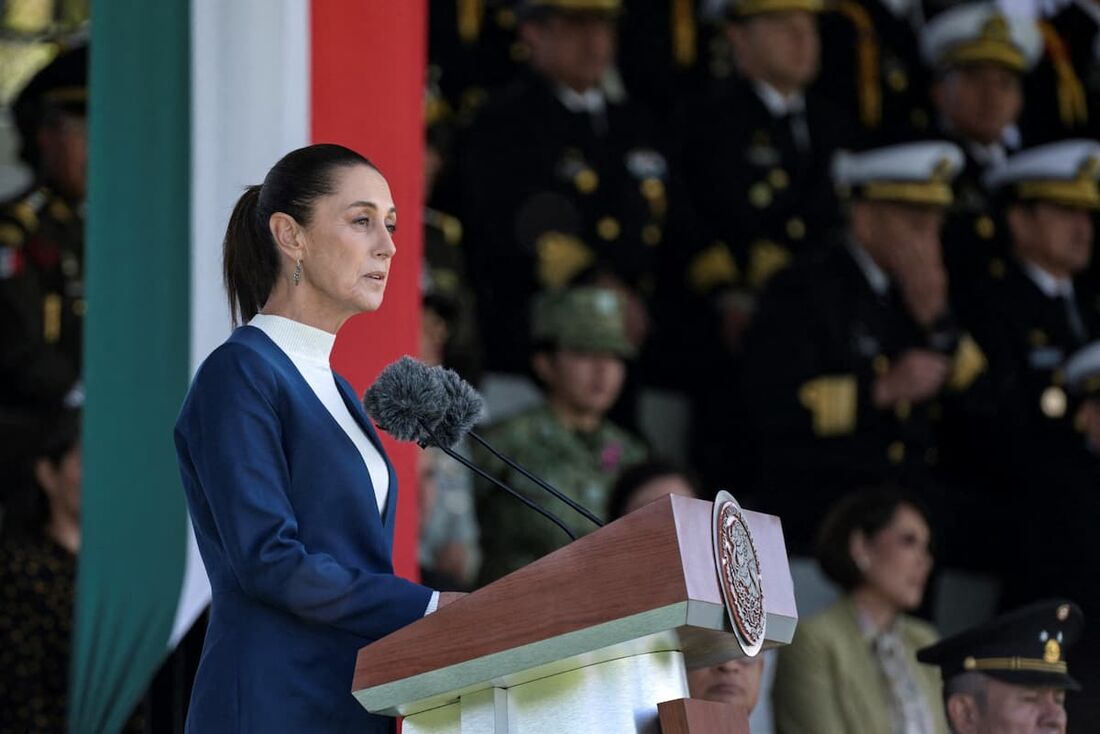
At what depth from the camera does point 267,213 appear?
8.04ft

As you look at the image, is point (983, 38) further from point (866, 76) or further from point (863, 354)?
point (863, 354)

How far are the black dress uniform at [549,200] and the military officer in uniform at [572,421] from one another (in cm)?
35

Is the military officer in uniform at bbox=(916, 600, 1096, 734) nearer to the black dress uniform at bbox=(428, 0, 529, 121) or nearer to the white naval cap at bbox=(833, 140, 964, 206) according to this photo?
the white naval cap at bbox=(833, 140, 964, 206)

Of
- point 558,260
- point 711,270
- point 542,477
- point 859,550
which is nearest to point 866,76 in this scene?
point 711,270

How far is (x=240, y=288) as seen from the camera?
252 centimetres

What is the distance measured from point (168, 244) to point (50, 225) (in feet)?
7.28

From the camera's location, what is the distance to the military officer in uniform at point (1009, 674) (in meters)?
3.77

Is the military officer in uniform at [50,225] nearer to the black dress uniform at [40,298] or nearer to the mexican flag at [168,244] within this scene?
the black dress uniform at [40,298]

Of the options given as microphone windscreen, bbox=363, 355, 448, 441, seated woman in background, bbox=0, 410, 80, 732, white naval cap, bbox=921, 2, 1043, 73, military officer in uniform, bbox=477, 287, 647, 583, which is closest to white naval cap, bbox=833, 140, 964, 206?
white naval cap, bbox=921, 2, 1043, 73

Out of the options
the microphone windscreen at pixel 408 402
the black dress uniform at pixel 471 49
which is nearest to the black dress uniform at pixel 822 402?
the black dress uniform at pixel 471 49

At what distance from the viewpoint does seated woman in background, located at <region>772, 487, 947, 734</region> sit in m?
4.66

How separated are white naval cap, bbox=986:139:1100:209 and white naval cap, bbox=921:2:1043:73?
408 millimetres

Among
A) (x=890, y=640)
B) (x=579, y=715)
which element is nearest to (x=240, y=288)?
(x=579, y=715)

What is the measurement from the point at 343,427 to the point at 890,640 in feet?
9.24
